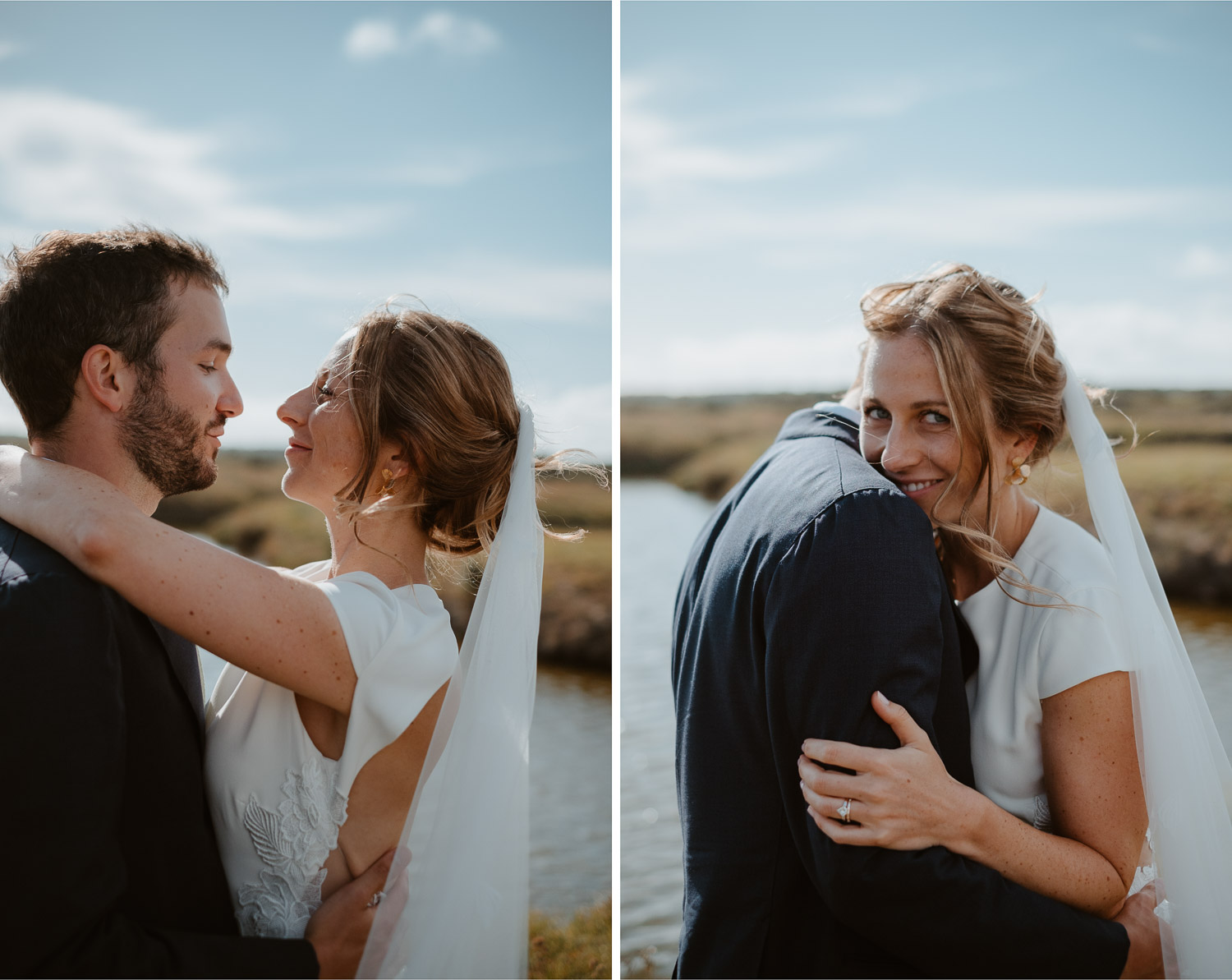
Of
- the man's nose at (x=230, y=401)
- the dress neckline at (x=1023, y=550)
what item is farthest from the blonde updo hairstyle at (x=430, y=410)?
the dress neckline at (x=1023, y=550)

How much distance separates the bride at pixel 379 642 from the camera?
1701mm

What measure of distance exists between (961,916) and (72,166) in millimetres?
11925

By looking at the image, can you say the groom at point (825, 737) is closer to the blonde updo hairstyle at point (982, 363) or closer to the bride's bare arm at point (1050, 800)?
the bride's bare arm at point (1050, 800)

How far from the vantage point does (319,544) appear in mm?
16266

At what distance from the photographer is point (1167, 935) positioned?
203cm

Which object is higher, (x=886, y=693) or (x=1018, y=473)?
(x=1018, y=473)

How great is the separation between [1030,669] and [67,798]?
1.91 meters

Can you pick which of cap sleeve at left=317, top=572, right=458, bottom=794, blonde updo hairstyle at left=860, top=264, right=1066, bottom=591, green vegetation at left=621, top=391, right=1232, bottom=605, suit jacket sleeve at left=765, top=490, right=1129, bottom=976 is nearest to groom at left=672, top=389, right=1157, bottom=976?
suit jacket sleeve at left=765, top=490, right=1129, bottom=976

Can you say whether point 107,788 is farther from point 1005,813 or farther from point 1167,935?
point 1167,935

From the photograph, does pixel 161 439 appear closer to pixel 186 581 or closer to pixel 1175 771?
pixel 186 581

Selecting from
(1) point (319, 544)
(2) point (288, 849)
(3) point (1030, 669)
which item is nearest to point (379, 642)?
(2) point (288, 849)

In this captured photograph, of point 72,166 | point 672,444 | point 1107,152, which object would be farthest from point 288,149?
point 1107,152

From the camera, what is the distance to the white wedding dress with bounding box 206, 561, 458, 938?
1880 millimetres

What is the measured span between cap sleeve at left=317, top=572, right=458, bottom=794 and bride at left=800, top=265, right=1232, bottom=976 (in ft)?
2.77
